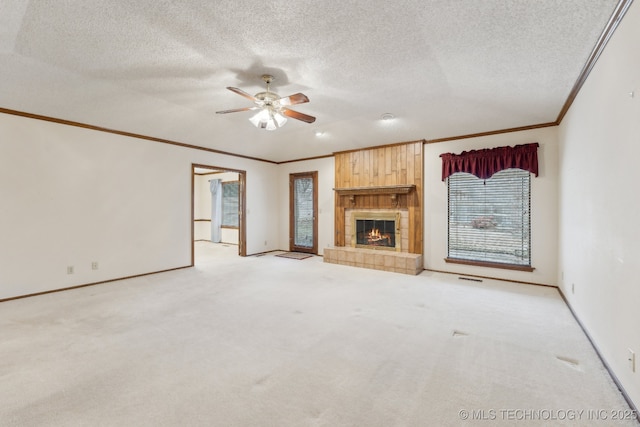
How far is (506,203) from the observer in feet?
16.1

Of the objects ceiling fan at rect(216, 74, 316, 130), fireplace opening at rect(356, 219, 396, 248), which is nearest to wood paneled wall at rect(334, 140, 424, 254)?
fireplace opening at rect(356, 219, 396, 248)

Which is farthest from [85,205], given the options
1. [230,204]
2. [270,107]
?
[230,204]

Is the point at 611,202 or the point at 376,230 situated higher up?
the point at 611,202

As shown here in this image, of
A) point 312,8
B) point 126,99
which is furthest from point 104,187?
point 312,8

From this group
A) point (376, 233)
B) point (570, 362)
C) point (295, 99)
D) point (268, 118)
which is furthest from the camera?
point (376, 233)

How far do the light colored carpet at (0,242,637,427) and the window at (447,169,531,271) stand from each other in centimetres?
96

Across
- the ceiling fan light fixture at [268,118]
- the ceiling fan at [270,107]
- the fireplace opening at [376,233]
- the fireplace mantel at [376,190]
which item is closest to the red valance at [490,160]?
the fireplace mantel at [376,190]

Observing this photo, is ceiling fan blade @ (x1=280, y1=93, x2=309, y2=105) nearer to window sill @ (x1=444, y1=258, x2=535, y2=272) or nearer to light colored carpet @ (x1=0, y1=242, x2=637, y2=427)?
light colored carpet @ (x1=0, y1=242, x2=637, y2=427)

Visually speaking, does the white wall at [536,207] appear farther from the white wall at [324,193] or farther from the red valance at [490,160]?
the white wall at [324,193]

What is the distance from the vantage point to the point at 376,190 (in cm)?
618

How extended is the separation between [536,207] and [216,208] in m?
8.64

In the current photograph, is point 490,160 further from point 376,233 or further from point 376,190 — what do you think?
point 376,233

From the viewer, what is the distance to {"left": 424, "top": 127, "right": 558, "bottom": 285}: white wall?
178 inches

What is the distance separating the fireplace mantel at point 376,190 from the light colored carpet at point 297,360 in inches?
88.7
